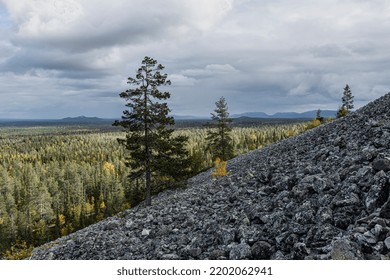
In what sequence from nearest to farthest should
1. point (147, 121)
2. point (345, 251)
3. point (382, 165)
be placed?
point (345, 251) → point (382, 165) → point (147, 121)

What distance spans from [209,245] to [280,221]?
299 cm

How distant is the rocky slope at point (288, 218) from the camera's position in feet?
33.6

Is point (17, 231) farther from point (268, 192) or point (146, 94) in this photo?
point (268, 192)

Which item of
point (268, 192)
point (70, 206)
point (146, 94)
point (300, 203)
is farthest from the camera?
point (70, 206)

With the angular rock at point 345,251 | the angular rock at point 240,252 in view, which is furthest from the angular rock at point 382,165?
the angular rock at point 240,252

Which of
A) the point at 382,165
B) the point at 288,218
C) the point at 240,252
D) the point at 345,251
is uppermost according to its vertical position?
the point at 382,165

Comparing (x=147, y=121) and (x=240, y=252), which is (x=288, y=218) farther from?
(x=147, y=121)

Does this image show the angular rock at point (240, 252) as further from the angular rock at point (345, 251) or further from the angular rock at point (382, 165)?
the angular rock at point (382, 165)

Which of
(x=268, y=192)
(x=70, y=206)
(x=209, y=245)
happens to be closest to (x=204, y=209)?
(x=268, y=192)

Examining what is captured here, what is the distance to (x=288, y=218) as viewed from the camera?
12.9 metres

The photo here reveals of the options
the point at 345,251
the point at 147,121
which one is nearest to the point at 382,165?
the point at 345,251

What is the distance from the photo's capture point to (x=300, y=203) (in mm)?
13781

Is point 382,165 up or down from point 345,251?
up
